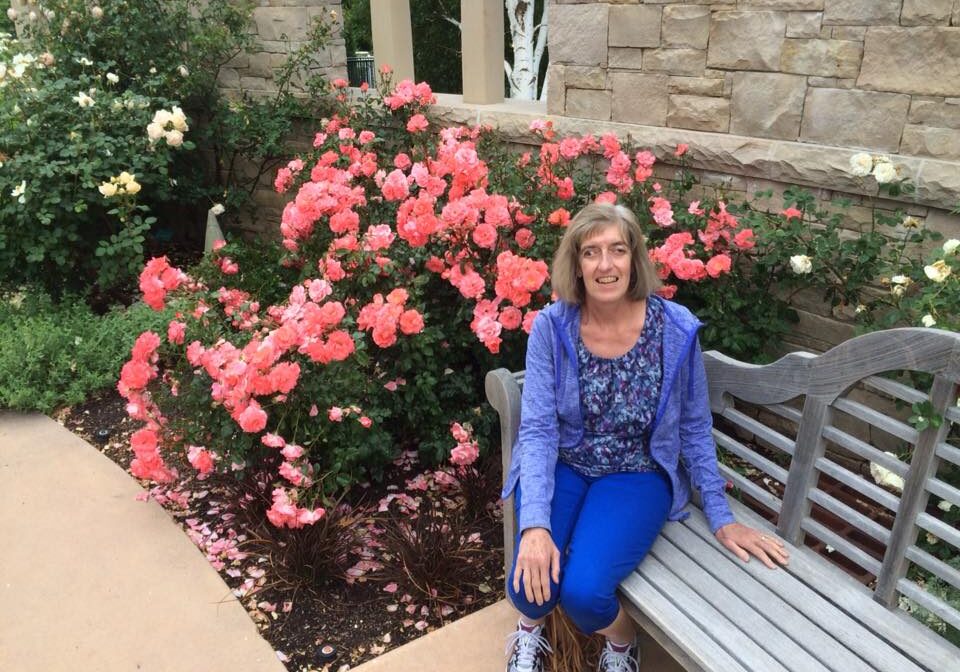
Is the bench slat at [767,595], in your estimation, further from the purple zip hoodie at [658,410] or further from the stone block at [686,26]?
the stone block at [686,26]

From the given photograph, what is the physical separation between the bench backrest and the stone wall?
1125mm

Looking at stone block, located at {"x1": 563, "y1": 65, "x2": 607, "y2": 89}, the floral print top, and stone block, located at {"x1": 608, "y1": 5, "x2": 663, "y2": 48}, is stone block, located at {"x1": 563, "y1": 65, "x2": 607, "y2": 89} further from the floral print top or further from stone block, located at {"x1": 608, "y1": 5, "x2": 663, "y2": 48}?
Answer: the floral print top

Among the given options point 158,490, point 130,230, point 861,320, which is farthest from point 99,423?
point 861,320

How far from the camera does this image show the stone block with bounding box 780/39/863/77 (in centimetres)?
260

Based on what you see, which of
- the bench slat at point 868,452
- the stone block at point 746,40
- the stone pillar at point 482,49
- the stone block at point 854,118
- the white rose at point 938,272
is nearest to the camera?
the bench slat at point 868,452

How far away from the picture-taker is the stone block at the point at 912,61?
2.38 m

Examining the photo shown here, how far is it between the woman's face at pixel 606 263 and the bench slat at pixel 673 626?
2.38 ft

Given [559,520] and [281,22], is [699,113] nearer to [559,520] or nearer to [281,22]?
[559,520]

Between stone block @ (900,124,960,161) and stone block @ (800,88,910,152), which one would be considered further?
stone block @ (800,88,910,152)

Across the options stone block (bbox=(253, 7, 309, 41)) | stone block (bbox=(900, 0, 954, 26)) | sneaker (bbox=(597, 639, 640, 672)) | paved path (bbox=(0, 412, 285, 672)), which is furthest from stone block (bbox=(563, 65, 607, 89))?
paved path (bbox=(0, 412, 285, 672))

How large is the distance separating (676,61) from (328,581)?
245cm

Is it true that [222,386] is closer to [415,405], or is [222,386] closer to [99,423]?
[415,405]

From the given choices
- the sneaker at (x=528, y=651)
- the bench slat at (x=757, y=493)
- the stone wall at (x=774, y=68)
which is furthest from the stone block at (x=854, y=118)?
the sneaker at (x=528, y=651)

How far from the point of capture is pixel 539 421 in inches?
78.8
